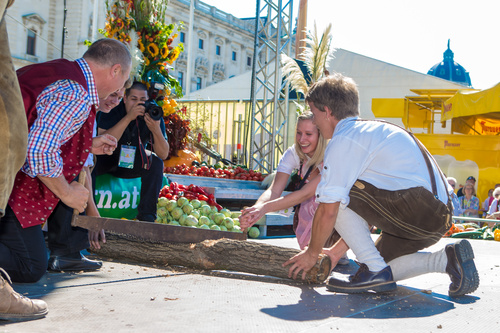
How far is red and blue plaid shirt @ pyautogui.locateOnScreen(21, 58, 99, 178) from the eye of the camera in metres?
2.63

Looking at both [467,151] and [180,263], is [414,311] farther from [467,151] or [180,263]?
[467,151]

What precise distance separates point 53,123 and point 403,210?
6.43 feet

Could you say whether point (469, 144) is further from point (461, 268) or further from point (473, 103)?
point (461, 268)

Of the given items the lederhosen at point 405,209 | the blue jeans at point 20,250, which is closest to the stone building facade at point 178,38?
the blue jeans at point 20,250

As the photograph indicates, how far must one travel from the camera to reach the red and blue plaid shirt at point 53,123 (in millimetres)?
2629

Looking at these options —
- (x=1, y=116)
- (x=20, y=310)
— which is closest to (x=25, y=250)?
(x=20, y=310)

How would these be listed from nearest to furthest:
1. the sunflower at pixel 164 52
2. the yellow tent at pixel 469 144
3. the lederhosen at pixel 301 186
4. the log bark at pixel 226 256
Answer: the log bark at pixel 226 256 → the lederhosen at pixel 301 186 → the sunflower at pixel 164 52 → the yellow tent at pixel 469 144

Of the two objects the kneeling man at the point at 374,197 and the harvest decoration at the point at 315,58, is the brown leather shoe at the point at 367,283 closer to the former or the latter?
the kneeling man at the point at 374,197

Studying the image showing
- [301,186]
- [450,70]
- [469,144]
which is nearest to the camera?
[301,186]

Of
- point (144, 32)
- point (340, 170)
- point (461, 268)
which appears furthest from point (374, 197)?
point (144, 32)

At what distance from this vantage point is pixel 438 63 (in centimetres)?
5053

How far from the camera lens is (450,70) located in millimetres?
48594

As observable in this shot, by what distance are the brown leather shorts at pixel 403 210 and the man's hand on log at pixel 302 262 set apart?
1.24 feet

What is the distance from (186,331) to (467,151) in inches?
501
